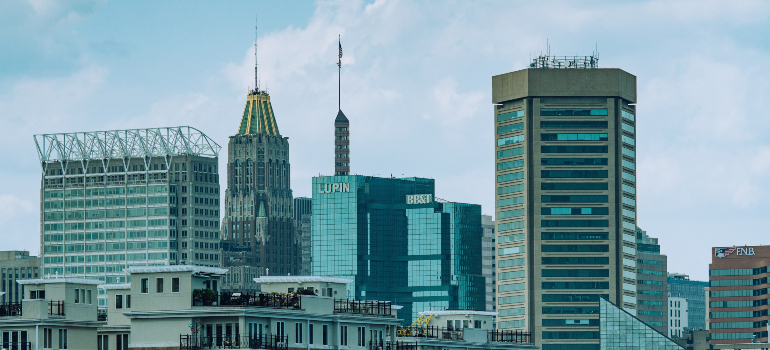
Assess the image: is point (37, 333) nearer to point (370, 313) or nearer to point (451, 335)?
point (370, 313)

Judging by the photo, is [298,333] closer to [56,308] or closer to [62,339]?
[62,339]

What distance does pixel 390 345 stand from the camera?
160875 mm

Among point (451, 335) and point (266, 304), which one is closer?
point (266, 304)

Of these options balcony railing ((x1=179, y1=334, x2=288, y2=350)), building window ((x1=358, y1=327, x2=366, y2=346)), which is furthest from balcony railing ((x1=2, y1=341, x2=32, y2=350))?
building window ((x1=358, y1=327, x2=366, y2=346))

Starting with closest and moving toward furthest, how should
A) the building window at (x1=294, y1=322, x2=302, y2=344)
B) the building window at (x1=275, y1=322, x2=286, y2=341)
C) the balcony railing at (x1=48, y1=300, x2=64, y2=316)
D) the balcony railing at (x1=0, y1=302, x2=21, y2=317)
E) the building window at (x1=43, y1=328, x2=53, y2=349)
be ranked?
the building window at (x1=275, y1=322, x2=286, y2=341) < the building window at (x1=294, y1=322, x2=302, y2=344) < the building window at (x1=43, y1=328, x2=53, y2=349) < the balcony railing at (x1=48, y1=300, x2=64, y2=316) < the balcony railing at (x1=0, y1=302, x2=21, y2=317)

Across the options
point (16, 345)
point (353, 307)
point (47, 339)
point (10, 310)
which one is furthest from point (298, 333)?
point (10, 310)

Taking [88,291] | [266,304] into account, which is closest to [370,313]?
[266,304]

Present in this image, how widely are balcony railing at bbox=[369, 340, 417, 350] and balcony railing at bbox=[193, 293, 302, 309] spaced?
12881 mm

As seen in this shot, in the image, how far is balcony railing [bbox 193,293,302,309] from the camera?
140 metres

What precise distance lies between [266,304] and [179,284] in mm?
8082

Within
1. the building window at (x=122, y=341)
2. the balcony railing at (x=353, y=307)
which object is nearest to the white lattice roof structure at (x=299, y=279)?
the balcony railing at (x=353, y=307)

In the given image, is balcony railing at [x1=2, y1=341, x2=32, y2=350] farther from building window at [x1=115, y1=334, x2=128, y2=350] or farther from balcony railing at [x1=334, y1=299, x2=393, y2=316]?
balcony railing at [x1=334, y1=299, x2=393, y2=316]

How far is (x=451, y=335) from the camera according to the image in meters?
188

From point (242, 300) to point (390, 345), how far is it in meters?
24.5
